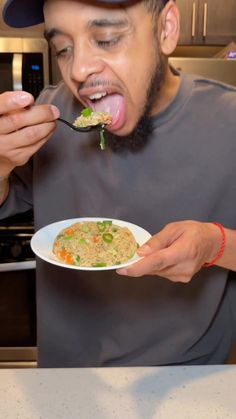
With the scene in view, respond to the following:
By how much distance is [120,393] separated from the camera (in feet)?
2.96

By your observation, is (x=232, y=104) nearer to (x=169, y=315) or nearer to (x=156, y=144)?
(x=156, y=144)

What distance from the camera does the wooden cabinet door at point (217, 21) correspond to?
9.96 ft

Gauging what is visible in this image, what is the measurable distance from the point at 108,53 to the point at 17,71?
1.46 m

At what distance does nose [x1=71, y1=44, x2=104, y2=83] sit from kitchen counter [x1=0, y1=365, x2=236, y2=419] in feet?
2.21

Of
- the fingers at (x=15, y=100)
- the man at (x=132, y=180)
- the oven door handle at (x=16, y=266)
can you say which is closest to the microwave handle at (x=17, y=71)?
the oven door handle at (x=16, y=266)

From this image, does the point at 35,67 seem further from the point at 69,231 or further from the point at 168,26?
the point at 69,231

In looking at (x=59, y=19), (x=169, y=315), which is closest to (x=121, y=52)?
(x=59, y=19)

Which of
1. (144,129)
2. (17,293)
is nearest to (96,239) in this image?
(144,129)

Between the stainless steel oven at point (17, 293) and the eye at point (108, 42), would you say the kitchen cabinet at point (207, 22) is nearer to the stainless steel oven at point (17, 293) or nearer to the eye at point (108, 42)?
the stainless steel oven at point (17, 293)

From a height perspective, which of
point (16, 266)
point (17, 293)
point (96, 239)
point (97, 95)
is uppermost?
point (97, 95)

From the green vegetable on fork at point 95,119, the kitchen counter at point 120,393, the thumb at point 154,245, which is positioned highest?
the green vegetable on fork at point 95,119

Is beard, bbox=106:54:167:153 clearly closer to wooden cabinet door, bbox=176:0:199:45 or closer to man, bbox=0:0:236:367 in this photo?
man, bbox=0:0:236:367

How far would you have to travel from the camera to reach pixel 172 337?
1.25m

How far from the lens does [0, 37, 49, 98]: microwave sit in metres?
2.40
